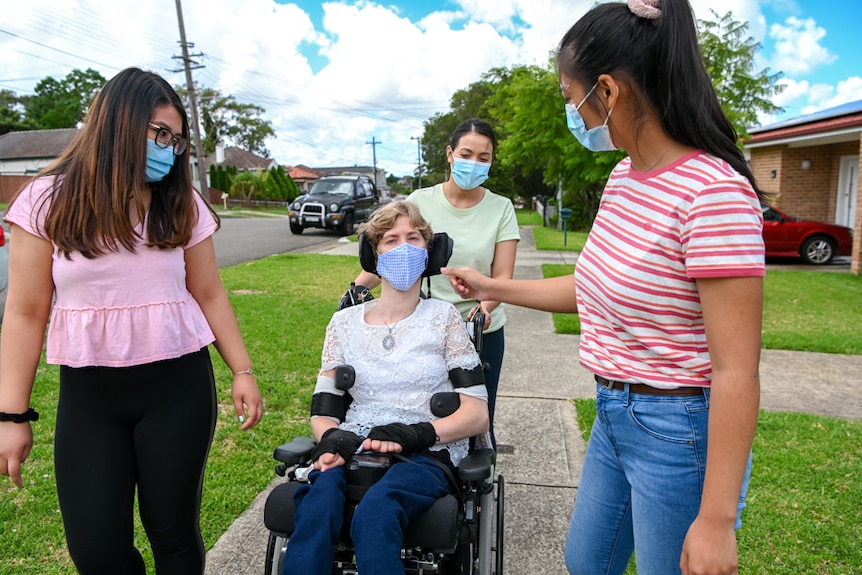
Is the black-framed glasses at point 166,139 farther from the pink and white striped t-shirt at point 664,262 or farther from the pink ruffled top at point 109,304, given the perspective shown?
the pink and white striped t-shirt at point 664,262

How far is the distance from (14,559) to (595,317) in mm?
2974

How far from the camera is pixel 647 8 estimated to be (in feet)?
4.78

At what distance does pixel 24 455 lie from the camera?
205 cm

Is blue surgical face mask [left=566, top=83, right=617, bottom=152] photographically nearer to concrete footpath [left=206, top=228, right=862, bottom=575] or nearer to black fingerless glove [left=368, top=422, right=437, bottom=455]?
black fingerless glove [left=368, top=422, right=437, bottom=455]

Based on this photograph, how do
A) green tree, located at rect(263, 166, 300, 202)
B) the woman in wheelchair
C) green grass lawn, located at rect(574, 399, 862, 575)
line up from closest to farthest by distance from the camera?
the woman in wheelchair → green grass lawn, located at rect(574, 399, 862, 575) → green tree, located at rect(263, 166, 300, 202)

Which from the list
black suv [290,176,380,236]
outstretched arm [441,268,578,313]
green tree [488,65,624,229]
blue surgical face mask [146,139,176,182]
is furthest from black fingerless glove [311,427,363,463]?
black suv [290,176,380,236]

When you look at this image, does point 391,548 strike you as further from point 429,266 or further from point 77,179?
point 77,179

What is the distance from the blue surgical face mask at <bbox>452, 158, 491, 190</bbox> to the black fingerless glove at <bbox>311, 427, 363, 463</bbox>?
1436 millimetres

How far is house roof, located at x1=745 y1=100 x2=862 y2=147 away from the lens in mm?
13102

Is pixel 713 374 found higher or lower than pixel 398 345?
higher

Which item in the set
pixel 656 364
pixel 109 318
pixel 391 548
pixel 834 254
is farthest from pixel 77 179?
pixel 834 254

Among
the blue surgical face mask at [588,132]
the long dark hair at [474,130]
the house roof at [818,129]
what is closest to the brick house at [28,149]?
the house roof at [818,129]

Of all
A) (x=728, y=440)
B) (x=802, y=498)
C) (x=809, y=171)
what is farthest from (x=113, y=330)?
(x=809, y=171)

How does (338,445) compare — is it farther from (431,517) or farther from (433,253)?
(433,253)
